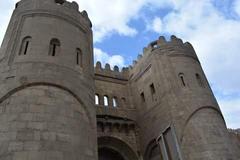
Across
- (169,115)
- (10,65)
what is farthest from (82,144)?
(169,115)

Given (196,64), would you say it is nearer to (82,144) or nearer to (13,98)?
(82,144)

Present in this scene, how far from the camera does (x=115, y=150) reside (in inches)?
507

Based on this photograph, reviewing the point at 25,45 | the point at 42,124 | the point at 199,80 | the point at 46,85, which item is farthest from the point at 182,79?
the point at 42,124

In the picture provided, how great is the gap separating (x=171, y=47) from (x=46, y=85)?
30.1 ft

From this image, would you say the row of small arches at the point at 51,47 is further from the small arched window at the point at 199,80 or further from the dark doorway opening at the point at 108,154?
the small arched window at the point at 199,80

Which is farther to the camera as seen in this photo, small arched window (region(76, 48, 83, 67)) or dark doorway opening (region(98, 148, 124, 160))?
dark doorway opening (region(98, 148, 124, 160))

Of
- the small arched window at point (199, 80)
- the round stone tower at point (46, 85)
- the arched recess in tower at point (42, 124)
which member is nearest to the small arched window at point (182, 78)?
the small arched window at point (199, 80)

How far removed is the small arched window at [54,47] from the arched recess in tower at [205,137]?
258 inches

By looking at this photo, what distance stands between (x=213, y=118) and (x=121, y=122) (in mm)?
4694

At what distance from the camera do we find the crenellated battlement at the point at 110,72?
1535cm

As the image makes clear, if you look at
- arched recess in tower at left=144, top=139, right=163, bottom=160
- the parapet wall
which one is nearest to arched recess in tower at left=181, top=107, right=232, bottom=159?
arched recess in tower at left=144, top=139, right=163, bottom=160

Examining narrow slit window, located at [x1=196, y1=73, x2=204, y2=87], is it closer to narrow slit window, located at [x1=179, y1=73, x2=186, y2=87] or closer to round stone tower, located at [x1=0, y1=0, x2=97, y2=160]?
narrow slit window, located at [x1=179, y1=73, x2=186, y2=87]

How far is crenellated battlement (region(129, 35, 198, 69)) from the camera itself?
14.3 metres

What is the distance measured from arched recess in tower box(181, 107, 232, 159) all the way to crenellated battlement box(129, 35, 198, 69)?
402cm
